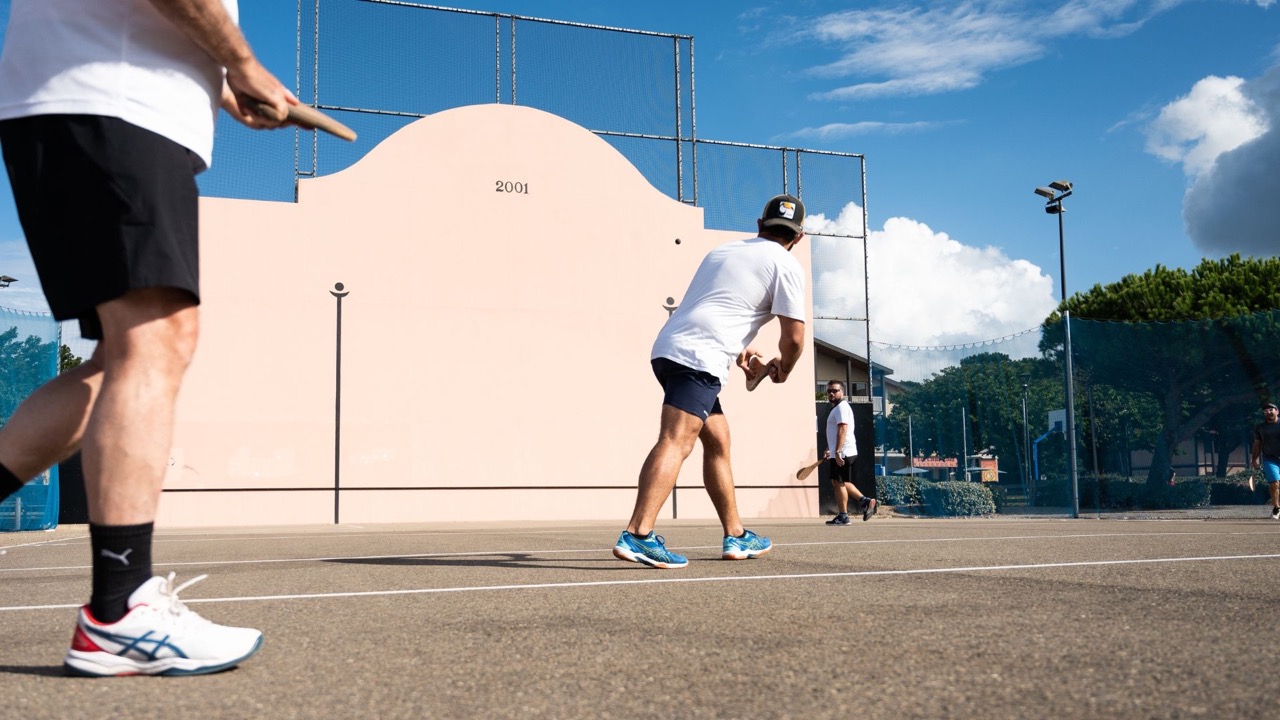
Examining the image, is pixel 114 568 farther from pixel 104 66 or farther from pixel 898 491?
pixel 898 491

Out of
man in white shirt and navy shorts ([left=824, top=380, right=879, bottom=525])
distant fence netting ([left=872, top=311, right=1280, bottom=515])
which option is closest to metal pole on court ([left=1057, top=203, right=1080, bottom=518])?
distant fence netting ([left=872, top=311, right=1280, bottom=515])

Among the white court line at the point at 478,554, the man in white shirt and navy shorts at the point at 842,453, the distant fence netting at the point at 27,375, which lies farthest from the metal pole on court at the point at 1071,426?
the distant fence netting at the point at 27,375

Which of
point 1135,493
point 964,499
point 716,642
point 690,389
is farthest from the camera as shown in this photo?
point 964,499

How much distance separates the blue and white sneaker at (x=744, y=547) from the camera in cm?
495

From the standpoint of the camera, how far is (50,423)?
231 cm

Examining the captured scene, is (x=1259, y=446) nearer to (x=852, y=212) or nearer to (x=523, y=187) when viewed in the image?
(x=852, y=212)

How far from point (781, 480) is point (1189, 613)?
17895 mm

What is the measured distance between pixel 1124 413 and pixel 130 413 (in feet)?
54.6

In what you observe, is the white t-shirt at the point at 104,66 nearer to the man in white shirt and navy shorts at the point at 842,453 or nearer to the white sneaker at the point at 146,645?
the white sneaker at the point at 146,645

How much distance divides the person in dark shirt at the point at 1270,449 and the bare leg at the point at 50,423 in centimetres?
1359

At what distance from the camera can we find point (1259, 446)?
13.8 meters

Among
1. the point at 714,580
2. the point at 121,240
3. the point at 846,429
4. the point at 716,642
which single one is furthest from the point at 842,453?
the point at 121,240

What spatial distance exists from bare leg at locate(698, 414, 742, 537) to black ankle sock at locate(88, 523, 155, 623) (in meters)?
3.28

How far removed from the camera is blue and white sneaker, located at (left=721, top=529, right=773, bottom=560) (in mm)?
4945
